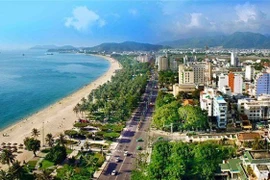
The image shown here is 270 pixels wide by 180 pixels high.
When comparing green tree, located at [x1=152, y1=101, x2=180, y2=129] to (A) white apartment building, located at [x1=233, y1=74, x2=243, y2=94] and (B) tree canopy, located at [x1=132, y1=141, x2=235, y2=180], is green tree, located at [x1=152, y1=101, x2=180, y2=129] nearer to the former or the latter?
(B) tree canopy, located at [x1=132, y1=141, x2=235, y2=180]

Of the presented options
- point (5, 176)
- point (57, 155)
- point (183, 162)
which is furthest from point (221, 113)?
point (5, 176)

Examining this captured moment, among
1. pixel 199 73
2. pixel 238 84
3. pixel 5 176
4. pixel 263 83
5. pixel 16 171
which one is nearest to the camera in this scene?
pixel 5 176

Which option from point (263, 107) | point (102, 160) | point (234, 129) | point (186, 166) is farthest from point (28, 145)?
point (263, 107)

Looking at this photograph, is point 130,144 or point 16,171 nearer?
point 16,171

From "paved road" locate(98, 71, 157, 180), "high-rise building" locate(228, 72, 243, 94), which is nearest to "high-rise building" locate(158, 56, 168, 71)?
"high-rise building" locate(228, 72, 243, 94)

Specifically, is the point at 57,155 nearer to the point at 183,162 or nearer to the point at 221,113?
the point at 183,162
